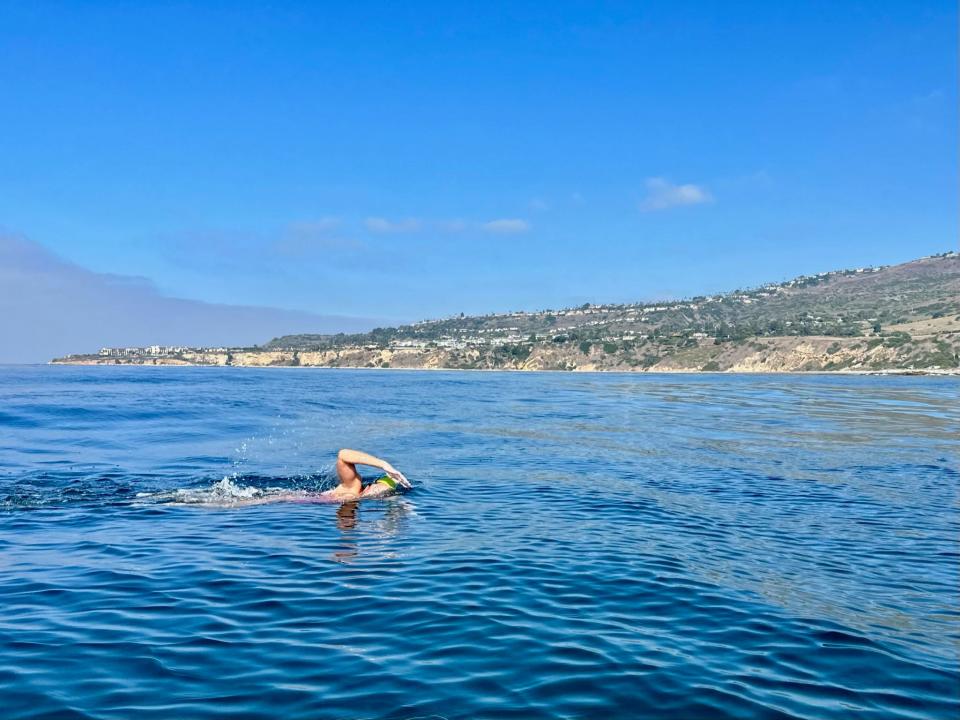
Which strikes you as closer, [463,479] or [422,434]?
[463,479]

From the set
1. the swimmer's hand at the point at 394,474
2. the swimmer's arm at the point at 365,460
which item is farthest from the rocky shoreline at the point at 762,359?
the swimmer's arm at the point at 365,460

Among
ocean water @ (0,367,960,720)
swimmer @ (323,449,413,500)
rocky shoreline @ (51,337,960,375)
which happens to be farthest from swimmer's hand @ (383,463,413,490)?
rocky shoreline @ (51,337,960,375)

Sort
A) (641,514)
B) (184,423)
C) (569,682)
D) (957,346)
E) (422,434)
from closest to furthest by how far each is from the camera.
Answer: (569,682)
(641,514)
(422,434)
(184,423)
(957,346)

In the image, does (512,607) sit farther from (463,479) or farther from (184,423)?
(184,423)

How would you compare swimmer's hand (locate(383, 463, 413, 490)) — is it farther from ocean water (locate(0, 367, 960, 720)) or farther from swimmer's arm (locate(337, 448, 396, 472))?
ocean water (locate(0, 367, 960, 720))

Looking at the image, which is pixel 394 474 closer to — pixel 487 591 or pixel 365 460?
pixel 365 460

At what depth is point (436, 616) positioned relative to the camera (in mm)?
8375

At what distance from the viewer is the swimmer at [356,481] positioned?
16.3 m

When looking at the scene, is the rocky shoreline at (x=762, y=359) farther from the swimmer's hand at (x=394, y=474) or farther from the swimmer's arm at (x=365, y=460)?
the swimmer's arm at (x=365, y=460)

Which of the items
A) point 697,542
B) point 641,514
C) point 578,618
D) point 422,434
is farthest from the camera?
point 422,434

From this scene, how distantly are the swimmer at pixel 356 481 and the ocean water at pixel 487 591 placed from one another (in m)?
0.69

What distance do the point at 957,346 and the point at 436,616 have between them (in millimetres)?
141331

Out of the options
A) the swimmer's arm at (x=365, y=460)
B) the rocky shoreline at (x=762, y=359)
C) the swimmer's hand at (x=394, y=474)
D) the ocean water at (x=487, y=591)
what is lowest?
the ocean water at (x=487, y=591)

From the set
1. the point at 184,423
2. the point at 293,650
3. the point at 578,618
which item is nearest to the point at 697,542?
the point at 578,618
